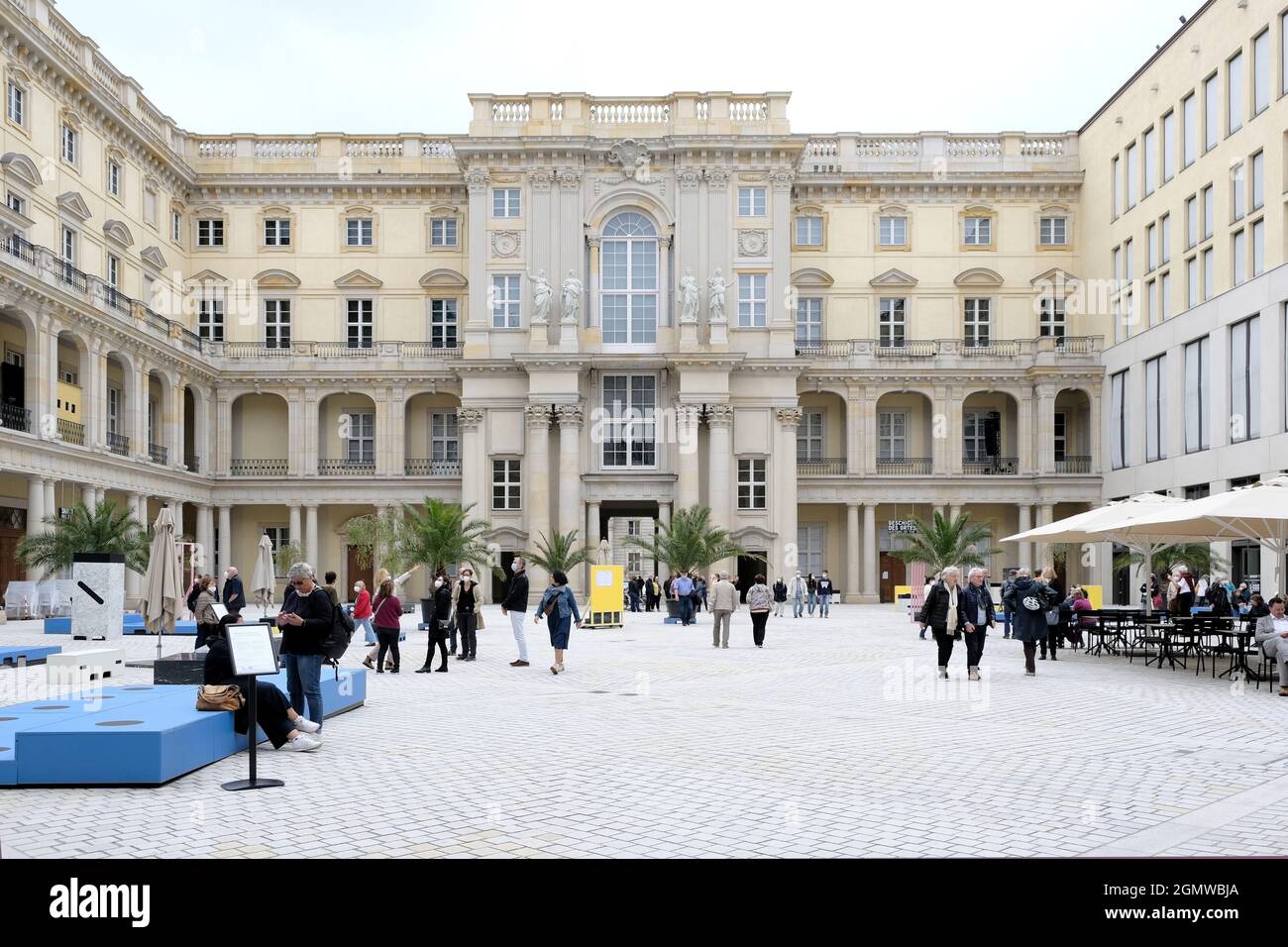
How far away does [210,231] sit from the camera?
53.5m

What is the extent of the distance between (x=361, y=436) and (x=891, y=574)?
24890 mm

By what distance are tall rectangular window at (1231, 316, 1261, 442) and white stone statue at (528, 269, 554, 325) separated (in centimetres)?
2519

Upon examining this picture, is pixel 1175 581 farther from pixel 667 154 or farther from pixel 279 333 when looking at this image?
pixel 279 333

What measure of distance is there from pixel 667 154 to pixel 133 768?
141ft

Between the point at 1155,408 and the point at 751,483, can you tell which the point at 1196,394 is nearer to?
the point at 1155,408

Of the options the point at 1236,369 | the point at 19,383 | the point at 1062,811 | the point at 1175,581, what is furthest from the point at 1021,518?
the point at 1062,811

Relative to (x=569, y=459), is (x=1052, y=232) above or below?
above

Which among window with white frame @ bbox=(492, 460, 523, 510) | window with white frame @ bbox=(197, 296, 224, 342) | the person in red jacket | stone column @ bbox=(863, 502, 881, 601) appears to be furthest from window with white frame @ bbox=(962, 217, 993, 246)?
the person in red jacket

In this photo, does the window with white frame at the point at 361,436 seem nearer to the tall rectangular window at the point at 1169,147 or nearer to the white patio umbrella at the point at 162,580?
the white patio umbrella at the point at 162,580

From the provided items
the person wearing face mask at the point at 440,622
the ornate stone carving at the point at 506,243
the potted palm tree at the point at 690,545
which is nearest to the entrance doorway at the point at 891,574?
the potted palm tree at the point at 690,545

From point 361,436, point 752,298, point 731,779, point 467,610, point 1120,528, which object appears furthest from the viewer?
point 361,436

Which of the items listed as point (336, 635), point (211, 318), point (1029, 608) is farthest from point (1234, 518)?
point (211, 318)

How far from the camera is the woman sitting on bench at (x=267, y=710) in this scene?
1109 centimetres
